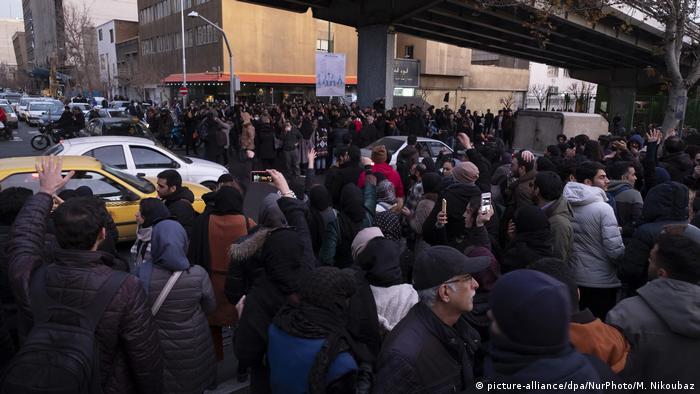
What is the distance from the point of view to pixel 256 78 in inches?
1886

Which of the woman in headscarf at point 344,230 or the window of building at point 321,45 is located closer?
the woman in headscarf at point 344,230

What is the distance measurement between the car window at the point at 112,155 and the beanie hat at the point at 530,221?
27.4 feet

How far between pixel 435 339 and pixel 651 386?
112 centimetres

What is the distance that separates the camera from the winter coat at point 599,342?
2.45 metres

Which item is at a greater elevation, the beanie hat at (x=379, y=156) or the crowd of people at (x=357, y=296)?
the beanie hat at (x=379, y=156)

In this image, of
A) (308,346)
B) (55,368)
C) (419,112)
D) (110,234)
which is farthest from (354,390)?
(419,112)

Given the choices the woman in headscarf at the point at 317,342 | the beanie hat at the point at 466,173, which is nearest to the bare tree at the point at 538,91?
the beanie hat at the point at 466,173

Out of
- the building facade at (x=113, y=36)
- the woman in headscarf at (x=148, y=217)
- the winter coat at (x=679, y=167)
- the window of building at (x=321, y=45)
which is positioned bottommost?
the woman in headscarf at (x=148, y=217)

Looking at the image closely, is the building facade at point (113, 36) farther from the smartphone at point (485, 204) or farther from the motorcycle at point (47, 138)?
the smartphone at point (485, 204)

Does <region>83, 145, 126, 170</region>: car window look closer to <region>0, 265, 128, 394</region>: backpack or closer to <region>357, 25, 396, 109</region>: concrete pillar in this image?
<region>0, 265, 128, 394</region>: backpack

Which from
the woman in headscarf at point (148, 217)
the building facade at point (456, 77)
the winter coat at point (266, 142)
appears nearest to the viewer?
the woman in headscarf at point (148, 217)

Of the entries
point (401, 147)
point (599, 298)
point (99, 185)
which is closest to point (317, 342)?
point (599, 298)

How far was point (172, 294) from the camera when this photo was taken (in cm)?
344

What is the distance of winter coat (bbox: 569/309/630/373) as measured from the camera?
2455mm
